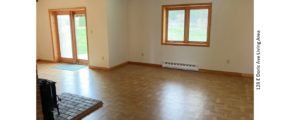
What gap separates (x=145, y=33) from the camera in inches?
238

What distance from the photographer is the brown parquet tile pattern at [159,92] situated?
2.94 m

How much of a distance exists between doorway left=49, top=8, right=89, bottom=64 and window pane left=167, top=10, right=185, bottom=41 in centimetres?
249

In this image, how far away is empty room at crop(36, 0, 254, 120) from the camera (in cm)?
316

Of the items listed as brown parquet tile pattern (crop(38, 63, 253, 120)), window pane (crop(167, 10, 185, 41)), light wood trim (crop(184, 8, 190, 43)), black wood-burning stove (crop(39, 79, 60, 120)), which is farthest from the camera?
window pane (crop(167, 10, 185, 41))

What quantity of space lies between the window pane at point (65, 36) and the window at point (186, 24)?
2991 millimetres

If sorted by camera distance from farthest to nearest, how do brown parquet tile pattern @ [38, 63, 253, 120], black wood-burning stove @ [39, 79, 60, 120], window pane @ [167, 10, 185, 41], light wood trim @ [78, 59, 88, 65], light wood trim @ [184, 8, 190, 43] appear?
light wood trim @ [78, 59, 88, 65], window pane @ [167, 10, 185, 41], light wood trim @ [184, 8, 190, 43], brown parquet tile pattern @ [38, 63, 253, 120], black wood-burning stove @ [39, 79, 60, 120]

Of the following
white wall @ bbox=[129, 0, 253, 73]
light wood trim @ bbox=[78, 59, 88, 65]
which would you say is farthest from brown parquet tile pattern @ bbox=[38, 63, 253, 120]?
light wood trim @ bbox=[78, 59, 88, 65]

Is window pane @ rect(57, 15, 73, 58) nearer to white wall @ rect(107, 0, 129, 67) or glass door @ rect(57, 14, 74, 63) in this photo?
glass door @ rect(57, 14, 74, 63)

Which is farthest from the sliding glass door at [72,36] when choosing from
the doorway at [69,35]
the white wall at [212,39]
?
the white wall at [212,39]

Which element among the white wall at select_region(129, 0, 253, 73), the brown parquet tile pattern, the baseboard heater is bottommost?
the brown parquet tile pattern
